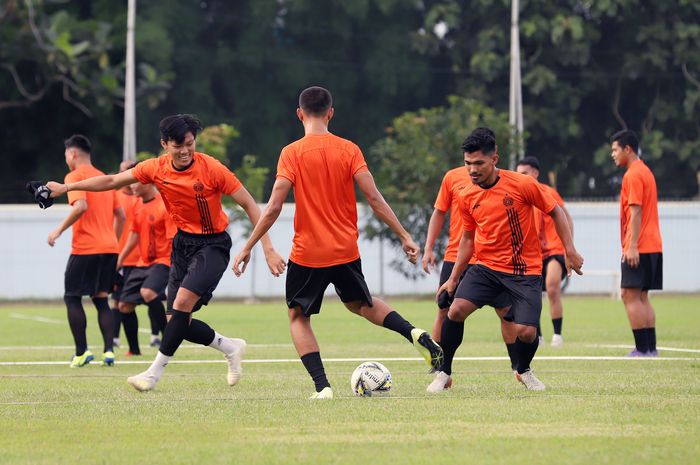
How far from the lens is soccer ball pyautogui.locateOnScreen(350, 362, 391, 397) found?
32.5 ft

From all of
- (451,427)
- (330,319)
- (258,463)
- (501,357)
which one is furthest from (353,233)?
(330,319)

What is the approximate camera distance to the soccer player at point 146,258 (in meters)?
15.4

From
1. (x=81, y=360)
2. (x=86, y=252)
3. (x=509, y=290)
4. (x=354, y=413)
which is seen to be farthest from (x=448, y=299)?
(x=86, y=252)

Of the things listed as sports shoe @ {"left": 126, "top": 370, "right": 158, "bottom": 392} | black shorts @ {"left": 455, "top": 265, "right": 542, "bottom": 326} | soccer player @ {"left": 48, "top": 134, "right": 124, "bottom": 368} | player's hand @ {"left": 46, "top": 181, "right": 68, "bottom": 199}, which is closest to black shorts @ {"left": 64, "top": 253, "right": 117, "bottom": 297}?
soccer player @ {"left": 48, "top": 134, "right": 124, "bottom": 368}

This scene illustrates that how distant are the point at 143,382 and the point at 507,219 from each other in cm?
297

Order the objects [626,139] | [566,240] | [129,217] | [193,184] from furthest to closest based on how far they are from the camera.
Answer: [129,217], [626,139], [193,184], [566,240]

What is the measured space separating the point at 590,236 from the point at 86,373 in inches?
979

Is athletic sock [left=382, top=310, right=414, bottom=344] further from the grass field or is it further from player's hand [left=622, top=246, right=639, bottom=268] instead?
player's hand [left=622, top=246, right=639, bottom=268]

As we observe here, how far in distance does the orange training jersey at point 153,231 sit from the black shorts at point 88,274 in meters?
1.08

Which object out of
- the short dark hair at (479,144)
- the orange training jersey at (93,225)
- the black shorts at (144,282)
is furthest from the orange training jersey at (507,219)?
the black shorts at (144,282)

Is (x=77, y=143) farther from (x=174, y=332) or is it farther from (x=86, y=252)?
(x=174, y=332)

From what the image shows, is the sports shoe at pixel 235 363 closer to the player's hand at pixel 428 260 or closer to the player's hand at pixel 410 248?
the player's hand at pixel 428 260

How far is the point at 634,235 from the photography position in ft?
46.5

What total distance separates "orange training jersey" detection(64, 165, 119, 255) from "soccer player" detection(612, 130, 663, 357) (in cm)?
527
